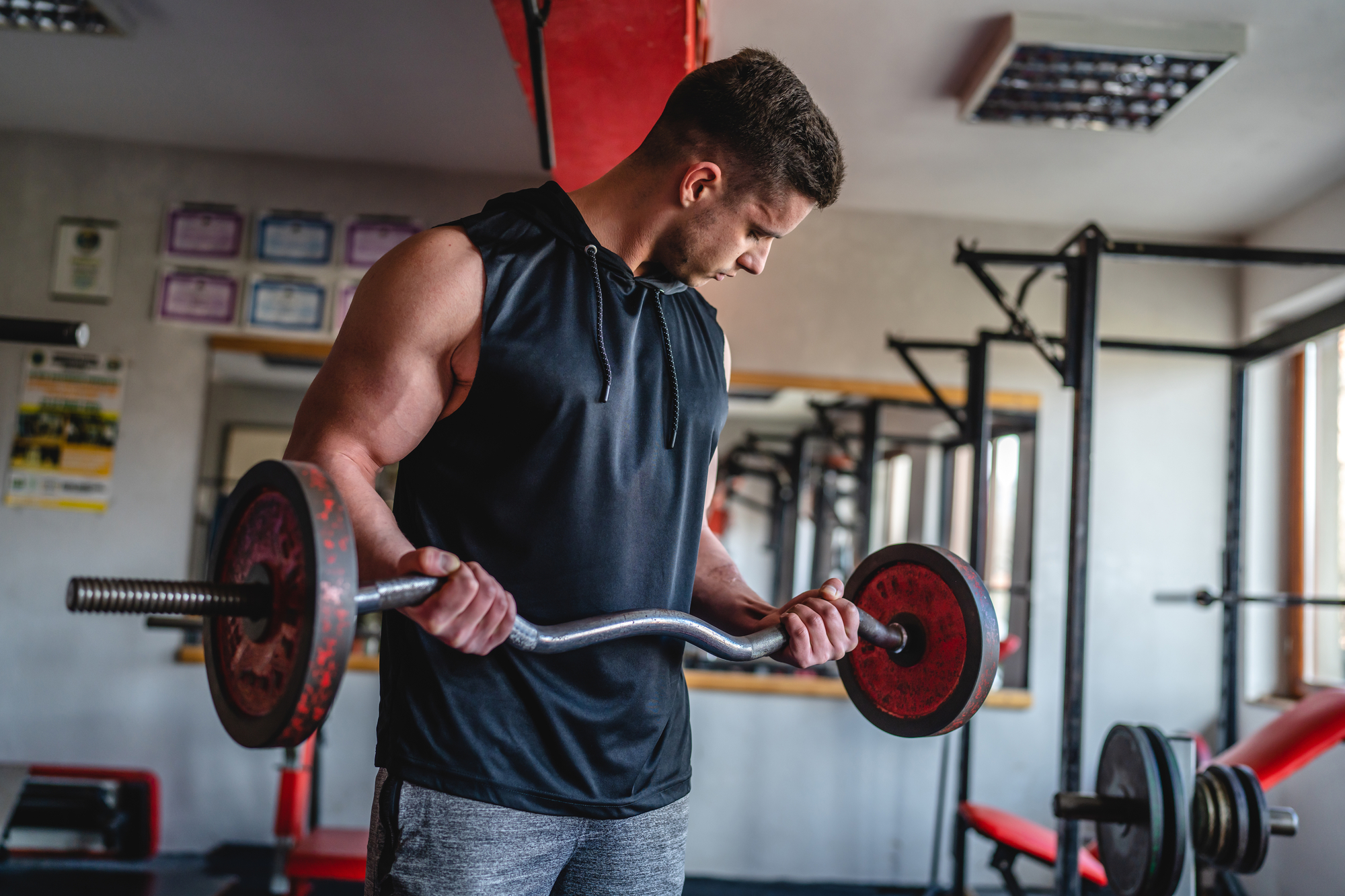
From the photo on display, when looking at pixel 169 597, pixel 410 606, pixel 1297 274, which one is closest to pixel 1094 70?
pixel 1297 274

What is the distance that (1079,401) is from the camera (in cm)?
237

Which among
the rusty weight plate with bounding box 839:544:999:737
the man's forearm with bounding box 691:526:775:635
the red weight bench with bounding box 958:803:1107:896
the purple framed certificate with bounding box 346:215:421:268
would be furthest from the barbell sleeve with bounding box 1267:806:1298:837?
the purple framed certificate with bounding box 346:215:421:268

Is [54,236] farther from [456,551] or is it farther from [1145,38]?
[1145,38]

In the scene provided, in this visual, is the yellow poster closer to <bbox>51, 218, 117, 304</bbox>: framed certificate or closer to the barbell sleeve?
<bbox>51, 218, 117, 304</bbox>: framed certificate

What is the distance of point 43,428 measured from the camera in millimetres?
3795

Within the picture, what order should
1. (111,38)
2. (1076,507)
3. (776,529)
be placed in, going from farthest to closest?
1. (776,529)
2. (111,38)
3. (1076,507)

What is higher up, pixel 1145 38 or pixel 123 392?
pixel 1145 38

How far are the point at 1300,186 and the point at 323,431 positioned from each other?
12.9 feet

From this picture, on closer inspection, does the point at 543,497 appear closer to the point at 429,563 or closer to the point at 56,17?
the point at 429,563

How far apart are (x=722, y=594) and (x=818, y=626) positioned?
23 cm

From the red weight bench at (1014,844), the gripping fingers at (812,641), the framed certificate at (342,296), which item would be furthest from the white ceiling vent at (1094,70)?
the framed certificate at (342,296)

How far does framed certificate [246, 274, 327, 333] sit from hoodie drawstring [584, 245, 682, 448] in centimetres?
301

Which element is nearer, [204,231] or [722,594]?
[722,594]

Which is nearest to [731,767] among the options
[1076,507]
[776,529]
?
[776,529]
